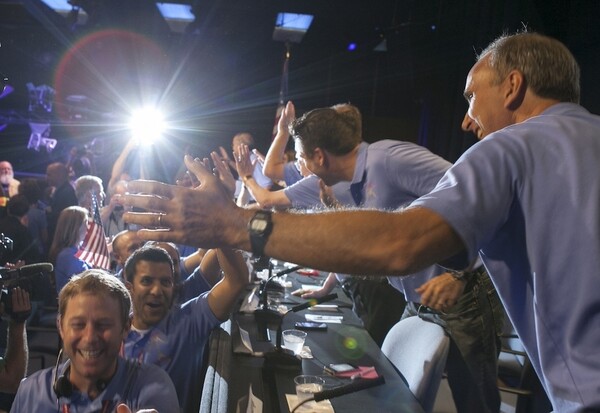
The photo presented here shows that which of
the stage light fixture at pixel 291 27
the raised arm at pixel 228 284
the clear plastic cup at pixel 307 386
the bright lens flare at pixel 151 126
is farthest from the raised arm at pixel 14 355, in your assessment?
the bright lens flare at pixel 151 126

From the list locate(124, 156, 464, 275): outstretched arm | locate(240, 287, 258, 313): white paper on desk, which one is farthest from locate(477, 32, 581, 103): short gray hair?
locate(240, 287, 258, 313): white paper on desk

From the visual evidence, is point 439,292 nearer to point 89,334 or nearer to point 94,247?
point 89,334

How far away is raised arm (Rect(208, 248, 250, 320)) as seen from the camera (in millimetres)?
2285

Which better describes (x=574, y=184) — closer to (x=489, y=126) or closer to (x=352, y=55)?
(x=489, y=126)

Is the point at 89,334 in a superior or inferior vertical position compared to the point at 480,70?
inferior

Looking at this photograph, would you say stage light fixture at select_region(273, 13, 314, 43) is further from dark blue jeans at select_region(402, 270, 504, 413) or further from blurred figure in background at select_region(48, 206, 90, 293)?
dark blue jeans at select_region(402, 270, 504, 413)

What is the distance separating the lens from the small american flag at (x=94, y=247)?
3297 mm

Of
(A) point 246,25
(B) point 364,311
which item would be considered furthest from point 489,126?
(A) point 246,25

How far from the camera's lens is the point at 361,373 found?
77.2 inches

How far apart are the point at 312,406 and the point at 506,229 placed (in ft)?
3.22

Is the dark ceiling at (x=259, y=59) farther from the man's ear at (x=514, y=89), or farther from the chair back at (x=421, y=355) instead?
the man's ear at (x=514, y=89)

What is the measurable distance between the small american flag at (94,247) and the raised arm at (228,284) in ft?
4.50

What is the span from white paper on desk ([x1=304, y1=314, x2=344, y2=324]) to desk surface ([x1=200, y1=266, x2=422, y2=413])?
0.49 ft

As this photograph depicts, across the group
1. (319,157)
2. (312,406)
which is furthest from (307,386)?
(319,157)
